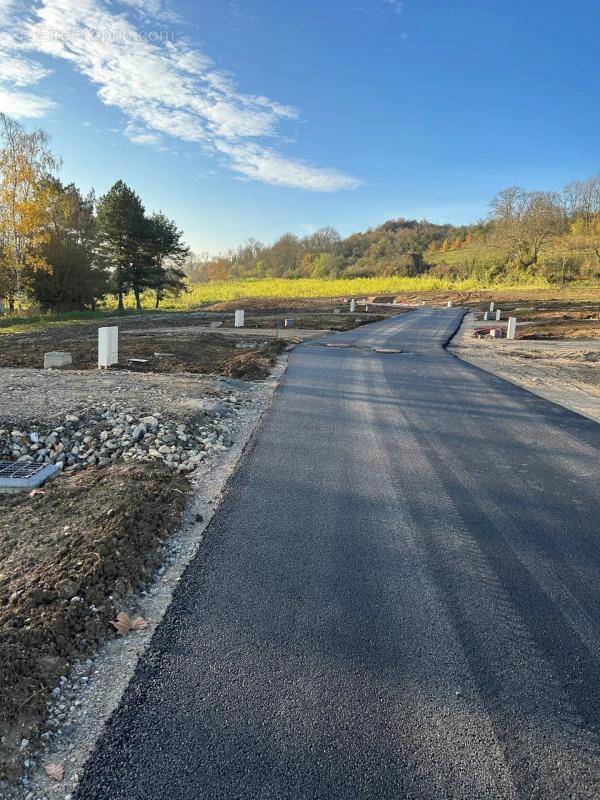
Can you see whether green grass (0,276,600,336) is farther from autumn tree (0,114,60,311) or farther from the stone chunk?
the stone chunk

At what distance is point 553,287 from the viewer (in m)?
48.3

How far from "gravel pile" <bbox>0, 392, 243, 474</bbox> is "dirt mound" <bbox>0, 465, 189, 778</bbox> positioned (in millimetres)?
545

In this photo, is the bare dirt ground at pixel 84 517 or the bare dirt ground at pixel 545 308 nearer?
the bare dirt ground at pixel 84 517

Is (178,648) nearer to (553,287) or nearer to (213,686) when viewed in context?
(213,686)

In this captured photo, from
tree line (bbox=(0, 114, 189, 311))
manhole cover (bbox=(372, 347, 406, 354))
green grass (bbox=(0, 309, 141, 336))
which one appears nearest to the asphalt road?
manhole cover (bbox=(372, 347, 406, 354))

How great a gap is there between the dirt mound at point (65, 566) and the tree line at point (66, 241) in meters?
23.4

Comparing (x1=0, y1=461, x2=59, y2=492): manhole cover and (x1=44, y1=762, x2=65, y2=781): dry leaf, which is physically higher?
(x1=0, y1=461, x2=59, y2=492): manhole cover

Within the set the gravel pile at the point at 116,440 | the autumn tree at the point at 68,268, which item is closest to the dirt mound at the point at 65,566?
the gravel pile at the point at 116,440

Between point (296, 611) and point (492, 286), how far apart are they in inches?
2319

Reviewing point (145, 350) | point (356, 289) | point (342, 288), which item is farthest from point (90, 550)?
point (342, 288)

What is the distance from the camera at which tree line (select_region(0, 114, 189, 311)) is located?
23.9 meters

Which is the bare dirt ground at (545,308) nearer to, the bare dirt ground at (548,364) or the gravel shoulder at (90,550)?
the bare dirt ground at (548,364)

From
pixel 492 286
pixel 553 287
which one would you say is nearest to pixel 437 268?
pixel 492 286

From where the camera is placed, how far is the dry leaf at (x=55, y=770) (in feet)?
6.03
